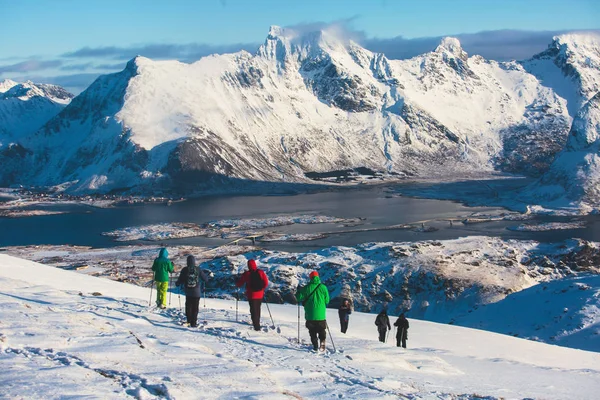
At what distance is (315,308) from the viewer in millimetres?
16312

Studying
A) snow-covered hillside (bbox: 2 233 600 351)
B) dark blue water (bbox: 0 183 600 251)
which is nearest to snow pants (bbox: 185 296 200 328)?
snow-covered hillside (bbox: 2 233 600 351)

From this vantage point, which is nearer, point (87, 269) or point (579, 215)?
point (87, 269)

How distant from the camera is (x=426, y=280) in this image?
5359cm

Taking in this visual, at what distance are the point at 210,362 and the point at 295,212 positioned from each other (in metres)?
127

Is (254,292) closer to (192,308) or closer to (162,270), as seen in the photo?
(192,308)

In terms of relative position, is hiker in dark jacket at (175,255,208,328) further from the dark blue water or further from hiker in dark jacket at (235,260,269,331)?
the dark blue water

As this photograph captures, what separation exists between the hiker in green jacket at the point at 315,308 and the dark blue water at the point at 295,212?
73.7 metres

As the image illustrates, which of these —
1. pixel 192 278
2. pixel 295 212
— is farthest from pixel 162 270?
pixel 295 212

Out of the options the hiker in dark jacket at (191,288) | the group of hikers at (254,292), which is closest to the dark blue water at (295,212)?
the group of hikers at (254,292)

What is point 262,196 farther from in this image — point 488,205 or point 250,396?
point 250,396

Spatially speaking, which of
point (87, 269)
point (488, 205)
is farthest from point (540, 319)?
point (488, 205)

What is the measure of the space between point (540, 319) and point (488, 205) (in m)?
117

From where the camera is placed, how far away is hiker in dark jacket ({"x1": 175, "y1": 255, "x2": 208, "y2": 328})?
1727 cm

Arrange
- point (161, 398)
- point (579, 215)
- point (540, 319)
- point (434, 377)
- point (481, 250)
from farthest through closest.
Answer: point (579, 215), point (481, 250), point (540, 319), point (434, 377), point (161, 398)
